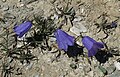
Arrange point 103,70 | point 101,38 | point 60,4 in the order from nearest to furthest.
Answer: point 103,70 → point 101,38 → point 60,4

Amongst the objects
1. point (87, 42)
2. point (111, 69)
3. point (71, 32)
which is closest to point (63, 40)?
point (87, 42)

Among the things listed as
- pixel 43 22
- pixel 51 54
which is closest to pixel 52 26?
Result: pixel 43 22

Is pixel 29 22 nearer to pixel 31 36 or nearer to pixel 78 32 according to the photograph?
pixel 31 36

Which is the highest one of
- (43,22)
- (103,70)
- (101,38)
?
(43,22)

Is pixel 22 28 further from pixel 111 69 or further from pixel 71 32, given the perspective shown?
pixel 111 69

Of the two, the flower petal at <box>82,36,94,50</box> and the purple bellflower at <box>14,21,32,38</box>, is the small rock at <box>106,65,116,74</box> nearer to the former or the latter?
the flower petal at <box>82,36,94,50</box>

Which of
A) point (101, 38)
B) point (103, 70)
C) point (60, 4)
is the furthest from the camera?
point (60, 4)
